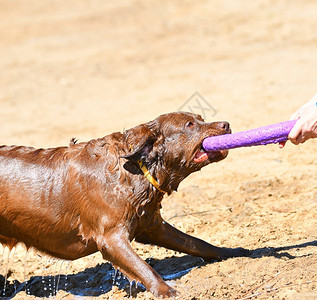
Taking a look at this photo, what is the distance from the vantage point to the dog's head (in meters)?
5.84

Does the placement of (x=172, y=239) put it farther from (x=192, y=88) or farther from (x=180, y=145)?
(x=192, y=88)

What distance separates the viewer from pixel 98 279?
6738 mm

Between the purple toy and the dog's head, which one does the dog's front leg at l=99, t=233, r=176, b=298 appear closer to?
the dog's head

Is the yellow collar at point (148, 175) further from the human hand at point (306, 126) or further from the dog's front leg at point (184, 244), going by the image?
the human hand at point (306, 126)

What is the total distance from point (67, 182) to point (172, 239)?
1257 mm

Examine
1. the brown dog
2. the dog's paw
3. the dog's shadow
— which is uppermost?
the brown dog

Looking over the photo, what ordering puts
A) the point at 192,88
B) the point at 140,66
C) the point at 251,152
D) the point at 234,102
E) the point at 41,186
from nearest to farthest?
the point at 41,186, the point at 251,152, the point at 234,102, the point at 192,88, the point at 140,66

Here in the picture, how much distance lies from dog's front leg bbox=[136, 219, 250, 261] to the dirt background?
0.15 meters

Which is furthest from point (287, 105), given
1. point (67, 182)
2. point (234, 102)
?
point (67, 182)

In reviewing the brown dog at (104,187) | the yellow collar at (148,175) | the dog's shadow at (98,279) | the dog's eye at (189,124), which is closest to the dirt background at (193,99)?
the dog's shadow at (98,279)

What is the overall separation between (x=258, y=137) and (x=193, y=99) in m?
7.44

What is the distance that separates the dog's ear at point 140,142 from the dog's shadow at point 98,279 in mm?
1321

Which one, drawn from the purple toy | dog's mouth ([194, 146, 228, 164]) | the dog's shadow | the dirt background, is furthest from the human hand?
the dog's shadow

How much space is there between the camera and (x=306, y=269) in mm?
5621
